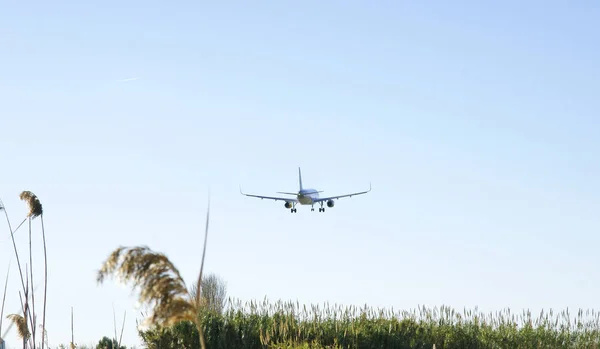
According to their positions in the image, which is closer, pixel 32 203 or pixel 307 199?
pixel 32 203

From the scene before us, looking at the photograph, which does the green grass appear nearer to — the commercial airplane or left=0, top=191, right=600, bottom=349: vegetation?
left=0, top=191, right=600, bottom=349: vegetation

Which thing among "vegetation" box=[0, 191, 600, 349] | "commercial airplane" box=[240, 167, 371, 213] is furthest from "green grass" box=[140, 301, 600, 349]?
"commercial airplane" box=[240, 167, 371, 213]

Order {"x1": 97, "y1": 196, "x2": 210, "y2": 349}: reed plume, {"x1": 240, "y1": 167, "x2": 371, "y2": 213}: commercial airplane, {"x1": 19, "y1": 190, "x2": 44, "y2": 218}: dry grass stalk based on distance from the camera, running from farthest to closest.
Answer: {"x1": 240, "y1": 167, "x2": 371, "y2": 213}: commercial airplane
{"x1": 19, "y1": 190, "x2": 44, "y2": 218}: dry grass stalk
{"x1": 97, "y1": 196, "x2": 210, "y2": 349}: reed plume

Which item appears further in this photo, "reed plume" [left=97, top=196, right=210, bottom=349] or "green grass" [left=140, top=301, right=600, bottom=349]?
"green grass" [left=140, top=301, right=600, bottom=349]

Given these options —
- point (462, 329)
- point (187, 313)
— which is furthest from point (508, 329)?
point (187, 313)

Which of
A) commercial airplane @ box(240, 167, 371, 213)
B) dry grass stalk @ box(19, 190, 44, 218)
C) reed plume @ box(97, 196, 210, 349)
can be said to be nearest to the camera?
reed plume @ box(97, 196, 210, 349)

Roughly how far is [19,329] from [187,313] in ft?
20.8

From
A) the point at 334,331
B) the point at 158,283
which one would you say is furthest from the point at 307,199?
the point at 158,283

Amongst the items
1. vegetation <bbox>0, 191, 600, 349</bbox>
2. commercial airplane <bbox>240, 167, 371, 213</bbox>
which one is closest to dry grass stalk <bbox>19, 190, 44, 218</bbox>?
vegetation <bbox>0, 191, 600, 349</bbox>

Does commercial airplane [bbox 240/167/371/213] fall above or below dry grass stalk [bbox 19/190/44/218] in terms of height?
above

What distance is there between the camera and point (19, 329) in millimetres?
9445

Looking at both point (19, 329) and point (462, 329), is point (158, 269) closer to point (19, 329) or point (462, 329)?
point (19, 329)

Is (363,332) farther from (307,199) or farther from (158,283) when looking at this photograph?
(307,199)

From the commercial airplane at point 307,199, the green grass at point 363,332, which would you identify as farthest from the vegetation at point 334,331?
the commercial airplane at point 307,199
